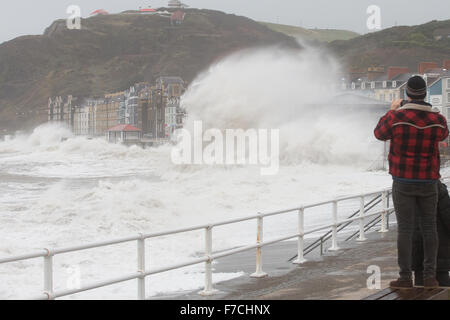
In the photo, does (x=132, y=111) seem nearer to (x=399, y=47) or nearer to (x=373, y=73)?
(x=373, y=73)

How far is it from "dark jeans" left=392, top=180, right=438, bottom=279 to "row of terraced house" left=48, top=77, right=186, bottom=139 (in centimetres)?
8443

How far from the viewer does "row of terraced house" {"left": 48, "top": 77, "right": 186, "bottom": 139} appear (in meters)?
112

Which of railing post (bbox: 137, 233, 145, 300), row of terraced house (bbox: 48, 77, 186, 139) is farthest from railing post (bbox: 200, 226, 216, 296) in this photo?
row of terraced house (bbox: 48, 77, 186, 139)

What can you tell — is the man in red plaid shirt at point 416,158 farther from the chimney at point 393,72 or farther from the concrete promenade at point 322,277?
the chimney at point 393,72

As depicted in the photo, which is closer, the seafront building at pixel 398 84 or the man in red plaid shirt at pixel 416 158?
the man in red plaid shirt at pixel 416 158

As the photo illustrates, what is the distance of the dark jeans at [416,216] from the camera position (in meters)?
5.46

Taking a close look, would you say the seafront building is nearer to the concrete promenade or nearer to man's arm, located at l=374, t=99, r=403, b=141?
the concrete promenade

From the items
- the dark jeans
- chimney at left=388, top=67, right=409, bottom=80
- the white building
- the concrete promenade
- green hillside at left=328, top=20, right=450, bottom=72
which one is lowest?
the concrete promenade

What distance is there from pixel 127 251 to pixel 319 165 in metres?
33.0

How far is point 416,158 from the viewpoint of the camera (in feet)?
17.8

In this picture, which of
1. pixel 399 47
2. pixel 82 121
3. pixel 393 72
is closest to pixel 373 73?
pixel 393 72

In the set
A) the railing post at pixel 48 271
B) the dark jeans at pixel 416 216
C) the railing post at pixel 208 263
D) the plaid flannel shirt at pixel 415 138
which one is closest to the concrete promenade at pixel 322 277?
the railing post at pixel 208 263

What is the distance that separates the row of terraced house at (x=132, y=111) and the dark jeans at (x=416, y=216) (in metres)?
84.4

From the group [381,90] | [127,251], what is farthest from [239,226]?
[381,90]
